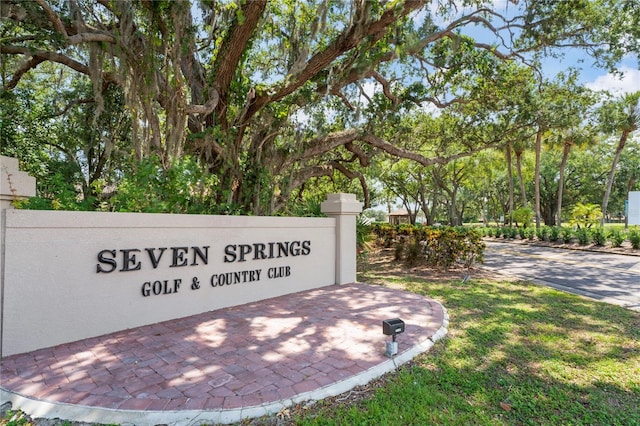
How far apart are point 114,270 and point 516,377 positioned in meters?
4.66

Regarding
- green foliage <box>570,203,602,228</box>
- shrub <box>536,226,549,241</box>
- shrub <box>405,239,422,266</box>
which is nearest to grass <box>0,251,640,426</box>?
shrub <box>405,239,422,266</box>

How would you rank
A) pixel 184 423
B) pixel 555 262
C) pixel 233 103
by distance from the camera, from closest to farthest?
pixel 184 423, pixel 233 103, pixel 555 262

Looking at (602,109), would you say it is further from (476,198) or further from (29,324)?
(476,198)

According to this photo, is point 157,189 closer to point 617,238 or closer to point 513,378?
point 513,378


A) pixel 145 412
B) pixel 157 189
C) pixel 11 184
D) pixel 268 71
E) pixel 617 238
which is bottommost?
pixel 145 412

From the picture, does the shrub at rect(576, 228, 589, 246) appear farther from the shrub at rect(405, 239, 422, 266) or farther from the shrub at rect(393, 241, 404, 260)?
the shrub at rect(405, 239, 422, 266)

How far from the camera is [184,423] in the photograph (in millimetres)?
2408

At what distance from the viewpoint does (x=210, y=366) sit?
326 centimetres

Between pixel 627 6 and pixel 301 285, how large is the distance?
1014 centimetres

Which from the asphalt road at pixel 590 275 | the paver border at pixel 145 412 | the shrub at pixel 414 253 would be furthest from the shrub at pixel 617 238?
the paver border at pixel 145 412

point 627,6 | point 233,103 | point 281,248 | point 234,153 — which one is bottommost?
point 281,248

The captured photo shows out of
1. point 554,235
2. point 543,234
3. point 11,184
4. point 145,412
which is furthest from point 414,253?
point 543,234

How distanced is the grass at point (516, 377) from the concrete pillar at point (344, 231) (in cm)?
256

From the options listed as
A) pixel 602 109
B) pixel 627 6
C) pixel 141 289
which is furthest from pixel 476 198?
pixel 141 289
